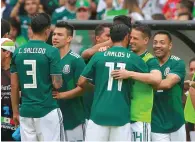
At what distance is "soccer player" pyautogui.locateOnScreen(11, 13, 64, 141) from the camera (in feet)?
30.7

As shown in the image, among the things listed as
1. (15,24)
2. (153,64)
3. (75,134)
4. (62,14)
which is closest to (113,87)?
(153,64)

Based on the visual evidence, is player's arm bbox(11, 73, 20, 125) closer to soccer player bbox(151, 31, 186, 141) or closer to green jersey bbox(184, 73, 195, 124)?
soccer player bbox(151, 31, 186, 141)

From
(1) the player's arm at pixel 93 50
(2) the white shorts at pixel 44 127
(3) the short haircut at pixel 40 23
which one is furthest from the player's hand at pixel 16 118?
(1) the player's arm at pixel 93 50

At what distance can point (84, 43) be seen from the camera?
1219cm

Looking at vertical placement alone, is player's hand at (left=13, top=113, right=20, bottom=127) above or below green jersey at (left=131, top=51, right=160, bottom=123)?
below

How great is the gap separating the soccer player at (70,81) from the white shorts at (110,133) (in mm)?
1032

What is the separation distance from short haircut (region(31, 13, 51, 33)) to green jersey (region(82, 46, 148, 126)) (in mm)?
848

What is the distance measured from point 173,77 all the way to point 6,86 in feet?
7.80

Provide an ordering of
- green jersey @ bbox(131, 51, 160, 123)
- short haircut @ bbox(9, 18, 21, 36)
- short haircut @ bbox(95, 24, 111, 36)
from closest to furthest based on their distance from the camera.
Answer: green jersey @ bbox(131, 51, 160, 123) → short haircut @ bbox(95, 24, 111, 36) → short haircut @ bbox(9, 18, 21, 36)

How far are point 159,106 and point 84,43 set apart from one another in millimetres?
2649

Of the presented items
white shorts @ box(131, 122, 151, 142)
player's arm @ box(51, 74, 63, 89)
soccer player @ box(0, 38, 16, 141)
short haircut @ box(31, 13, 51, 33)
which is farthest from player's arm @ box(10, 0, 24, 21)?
white shorts @ box(131, 122, 151, 142)

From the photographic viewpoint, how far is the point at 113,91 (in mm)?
8938

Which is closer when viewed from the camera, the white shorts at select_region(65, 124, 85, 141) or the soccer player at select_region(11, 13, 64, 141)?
the soccer player at select_region(11, 13, 64, 141)

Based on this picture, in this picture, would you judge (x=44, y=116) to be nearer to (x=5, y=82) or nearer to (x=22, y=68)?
(x=22, y=68)
